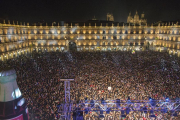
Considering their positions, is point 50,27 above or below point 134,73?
above

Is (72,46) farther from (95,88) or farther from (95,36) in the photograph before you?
(95,88)

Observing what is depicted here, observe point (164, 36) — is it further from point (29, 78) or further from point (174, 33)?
point (29, 78)

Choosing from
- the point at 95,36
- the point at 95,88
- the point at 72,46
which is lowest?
the point at 95,88

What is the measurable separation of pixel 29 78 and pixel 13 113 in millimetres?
16096

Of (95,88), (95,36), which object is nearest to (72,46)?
(95,36)

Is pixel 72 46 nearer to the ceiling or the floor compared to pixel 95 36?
nearer to the floor

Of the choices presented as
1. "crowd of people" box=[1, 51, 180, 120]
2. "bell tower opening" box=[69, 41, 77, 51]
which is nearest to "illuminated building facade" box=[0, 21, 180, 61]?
"bell tower opening" box=[69, 41, 77, 51]

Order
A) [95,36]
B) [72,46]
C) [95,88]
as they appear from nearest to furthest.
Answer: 1. [95,88]
2. [72,46]
3. [95,36]

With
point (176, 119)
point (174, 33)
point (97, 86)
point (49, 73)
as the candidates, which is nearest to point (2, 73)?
point (176, 119)

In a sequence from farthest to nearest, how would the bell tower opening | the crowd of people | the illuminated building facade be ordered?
the illuminated building facade
the bell tower opening
the crowd of people

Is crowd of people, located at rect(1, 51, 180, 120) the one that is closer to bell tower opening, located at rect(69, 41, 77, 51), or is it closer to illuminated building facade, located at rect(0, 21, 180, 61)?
bell tower opening, located at rect(69, 41, 77, 51)

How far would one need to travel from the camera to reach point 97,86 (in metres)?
17.8

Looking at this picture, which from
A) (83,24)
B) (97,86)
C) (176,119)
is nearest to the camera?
Answer: (176,119)

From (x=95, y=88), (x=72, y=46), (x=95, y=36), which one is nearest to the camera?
(x=95, y=88)
